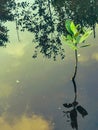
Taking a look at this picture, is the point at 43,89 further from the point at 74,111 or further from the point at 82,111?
the point at 82,111

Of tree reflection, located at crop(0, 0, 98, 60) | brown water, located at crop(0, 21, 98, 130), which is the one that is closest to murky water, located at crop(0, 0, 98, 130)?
brown water, located at crop(0, 21, 98, 130)

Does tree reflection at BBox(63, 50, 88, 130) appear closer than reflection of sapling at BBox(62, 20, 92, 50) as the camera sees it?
Yes

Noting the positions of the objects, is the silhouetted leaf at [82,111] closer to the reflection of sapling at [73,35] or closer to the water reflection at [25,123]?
the water reflection at [25,123]

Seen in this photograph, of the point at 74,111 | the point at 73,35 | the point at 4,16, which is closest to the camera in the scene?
the point at 74,111

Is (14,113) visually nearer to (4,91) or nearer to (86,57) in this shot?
(4,91)

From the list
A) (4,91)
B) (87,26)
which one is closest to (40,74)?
(4,91)

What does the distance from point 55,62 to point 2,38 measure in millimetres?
4192

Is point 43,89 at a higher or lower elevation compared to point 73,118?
higher

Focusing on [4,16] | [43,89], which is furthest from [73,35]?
[4,16]

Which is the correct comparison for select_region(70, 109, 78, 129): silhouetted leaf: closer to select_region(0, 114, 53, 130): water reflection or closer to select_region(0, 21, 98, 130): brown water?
select_region(0, 21, 98, 130): brown water

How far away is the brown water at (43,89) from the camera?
916 centimetres

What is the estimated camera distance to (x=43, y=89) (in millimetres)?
10695

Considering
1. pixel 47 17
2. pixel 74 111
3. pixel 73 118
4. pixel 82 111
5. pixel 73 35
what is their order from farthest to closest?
pixel 47 17, pixel 73 35, pixel 74 111, pixel 82 111, pixel 73 118

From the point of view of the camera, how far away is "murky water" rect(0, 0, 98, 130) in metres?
9.16
